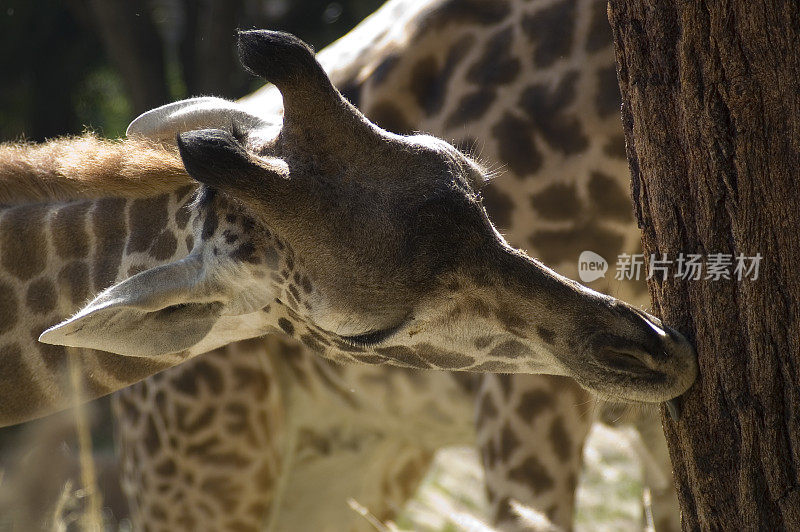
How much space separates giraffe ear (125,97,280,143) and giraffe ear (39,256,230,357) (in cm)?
41

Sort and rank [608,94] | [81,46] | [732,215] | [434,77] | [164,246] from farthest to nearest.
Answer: [81,46] < [434,77] < [608,94] < [164,246] < [732,215]

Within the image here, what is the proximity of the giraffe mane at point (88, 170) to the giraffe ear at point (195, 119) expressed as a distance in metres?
0.04

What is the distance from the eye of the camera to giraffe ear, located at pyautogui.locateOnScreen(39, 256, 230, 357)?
2004mm

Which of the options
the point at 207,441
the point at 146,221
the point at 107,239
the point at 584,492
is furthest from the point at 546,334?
the point at 584,492

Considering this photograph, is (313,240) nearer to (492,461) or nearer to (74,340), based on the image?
(74,340)

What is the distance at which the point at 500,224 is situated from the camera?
3.29 m

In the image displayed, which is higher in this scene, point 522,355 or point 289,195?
point 289,195

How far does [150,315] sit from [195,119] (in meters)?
0.62

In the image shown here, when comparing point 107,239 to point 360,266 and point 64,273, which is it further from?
point 360,266

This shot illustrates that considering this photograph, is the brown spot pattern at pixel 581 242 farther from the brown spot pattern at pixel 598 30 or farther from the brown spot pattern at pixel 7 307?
the brown spot pattern at pixel 7 307

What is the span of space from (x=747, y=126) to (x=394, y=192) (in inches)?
→ 29.0

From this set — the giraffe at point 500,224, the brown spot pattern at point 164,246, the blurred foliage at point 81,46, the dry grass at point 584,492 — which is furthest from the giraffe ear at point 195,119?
the blurred foliage at point 81,46

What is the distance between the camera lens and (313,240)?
7.02ft

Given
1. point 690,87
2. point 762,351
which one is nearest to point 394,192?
point 690,87
